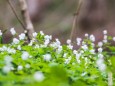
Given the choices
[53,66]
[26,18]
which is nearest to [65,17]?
[26,18]

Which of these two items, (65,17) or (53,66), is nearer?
(53,66)

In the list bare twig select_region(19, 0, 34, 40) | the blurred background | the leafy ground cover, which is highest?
the blurred background

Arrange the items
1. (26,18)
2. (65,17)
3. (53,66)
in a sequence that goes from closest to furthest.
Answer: (53,66), (26,18), (65,17)

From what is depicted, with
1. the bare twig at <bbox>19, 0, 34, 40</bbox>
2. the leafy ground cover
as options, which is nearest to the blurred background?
the bare twig at <bbox>19, 0, 34, 40</bbox>

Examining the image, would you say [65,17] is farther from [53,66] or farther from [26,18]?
[53,66]

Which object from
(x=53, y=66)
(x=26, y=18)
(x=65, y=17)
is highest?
(x=65, y=17)

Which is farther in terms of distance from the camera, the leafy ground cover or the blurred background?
the blurred background

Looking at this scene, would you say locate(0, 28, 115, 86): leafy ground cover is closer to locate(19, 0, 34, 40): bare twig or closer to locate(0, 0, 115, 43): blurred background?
locate(19, 0, 34, 40): bare twig

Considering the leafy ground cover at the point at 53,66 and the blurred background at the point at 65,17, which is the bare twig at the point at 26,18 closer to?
the leafy ground cover at the point at 53,66
